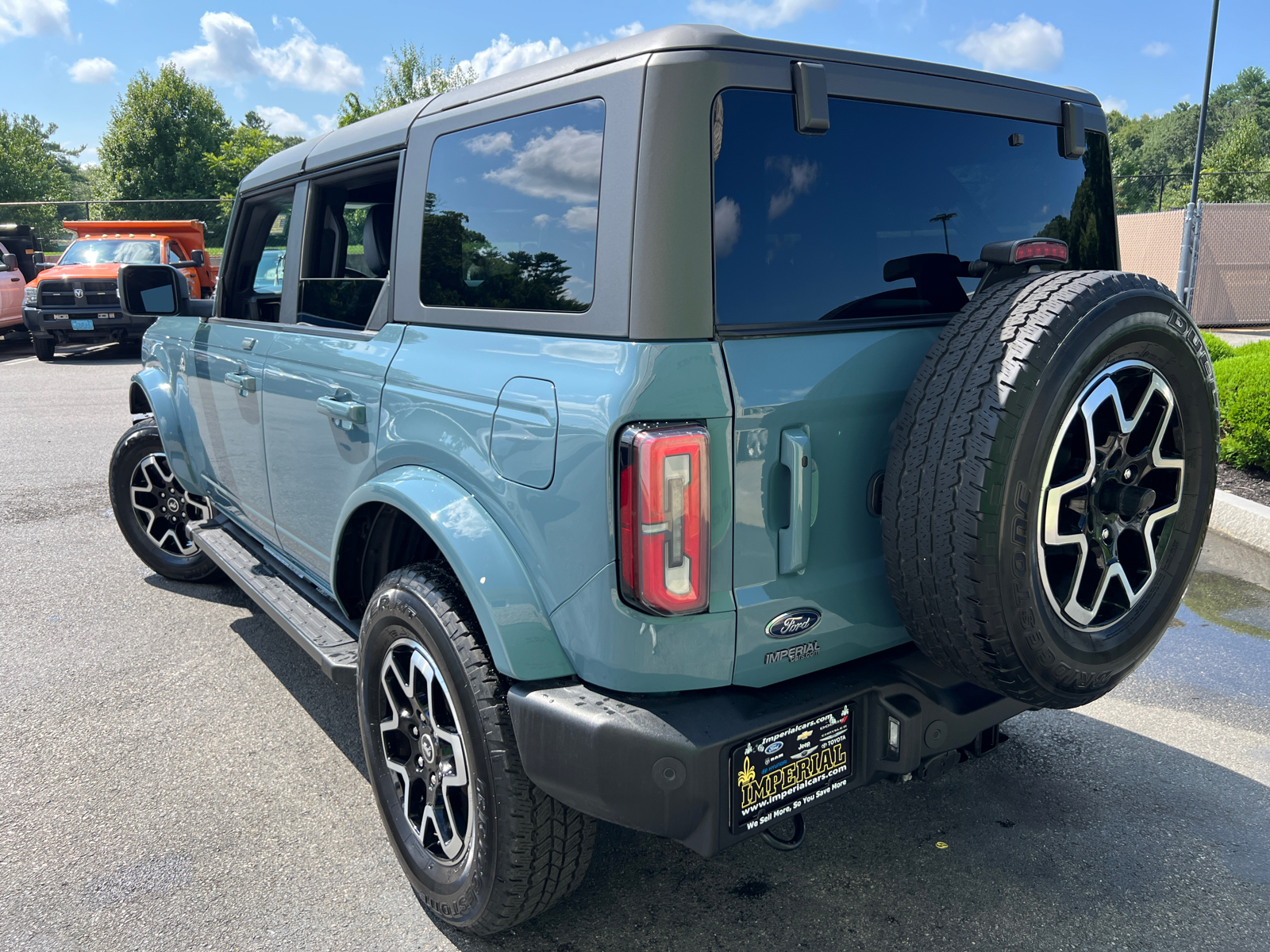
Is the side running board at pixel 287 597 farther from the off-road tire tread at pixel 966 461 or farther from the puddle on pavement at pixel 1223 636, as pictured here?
the puddle on pavement at pixel 1223 636

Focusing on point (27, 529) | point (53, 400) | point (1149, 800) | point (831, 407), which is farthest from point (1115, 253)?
point (53, 400)

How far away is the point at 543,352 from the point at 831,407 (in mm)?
658

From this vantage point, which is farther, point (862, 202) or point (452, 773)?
point (452, 773)

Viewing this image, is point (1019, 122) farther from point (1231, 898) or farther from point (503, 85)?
point (1231, 898)

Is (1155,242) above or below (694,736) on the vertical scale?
above

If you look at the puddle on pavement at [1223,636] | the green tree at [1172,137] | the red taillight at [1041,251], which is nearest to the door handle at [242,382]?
the red taillight at [1041,251]

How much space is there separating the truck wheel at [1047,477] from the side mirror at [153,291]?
3.53 m

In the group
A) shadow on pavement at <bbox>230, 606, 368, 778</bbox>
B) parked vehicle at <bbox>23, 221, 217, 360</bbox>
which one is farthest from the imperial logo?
parked vehicle at <bbox>23, 221, 217, 360</bbox>

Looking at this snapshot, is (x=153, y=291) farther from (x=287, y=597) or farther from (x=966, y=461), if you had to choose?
(x=966, y=461)

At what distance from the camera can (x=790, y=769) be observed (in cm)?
208

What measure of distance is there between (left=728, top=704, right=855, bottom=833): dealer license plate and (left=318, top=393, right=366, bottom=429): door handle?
150 cm

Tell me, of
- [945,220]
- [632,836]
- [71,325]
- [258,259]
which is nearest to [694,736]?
[632,836]

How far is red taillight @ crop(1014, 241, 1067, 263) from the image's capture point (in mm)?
2359

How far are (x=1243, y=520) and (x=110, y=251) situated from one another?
1709 cm
